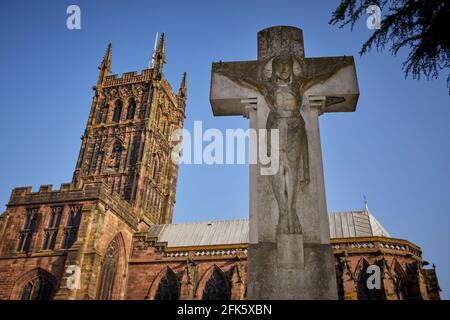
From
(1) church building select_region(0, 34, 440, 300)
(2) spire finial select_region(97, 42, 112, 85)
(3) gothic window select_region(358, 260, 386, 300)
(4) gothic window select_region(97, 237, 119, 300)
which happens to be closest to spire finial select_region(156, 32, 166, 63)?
(2) spire finial select_region(97, 42, 112, 85)

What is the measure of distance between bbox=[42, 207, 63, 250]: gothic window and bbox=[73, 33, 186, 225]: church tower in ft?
29.9

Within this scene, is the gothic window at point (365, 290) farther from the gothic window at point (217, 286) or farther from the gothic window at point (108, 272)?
the gothic window at point (108, 272)

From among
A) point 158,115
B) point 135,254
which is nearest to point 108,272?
point 135,254

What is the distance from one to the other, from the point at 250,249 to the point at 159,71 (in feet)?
143

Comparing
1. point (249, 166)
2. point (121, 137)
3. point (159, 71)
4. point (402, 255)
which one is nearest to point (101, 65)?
point (159, 71)

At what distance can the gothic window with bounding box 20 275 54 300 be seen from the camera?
23.2 m

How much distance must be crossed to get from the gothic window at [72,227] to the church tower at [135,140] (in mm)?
9079

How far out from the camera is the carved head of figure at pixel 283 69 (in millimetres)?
4129

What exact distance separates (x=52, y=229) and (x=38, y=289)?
12.8 feet

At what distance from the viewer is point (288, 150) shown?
3.85m

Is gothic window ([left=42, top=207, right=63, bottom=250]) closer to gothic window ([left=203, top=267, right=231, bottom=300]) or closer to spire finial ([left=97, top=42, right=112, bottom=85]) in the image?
gothic window ([left=203, top=267, right=231, bottom=300])

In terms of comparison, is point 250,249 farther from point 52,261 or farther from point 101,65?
point 101,65

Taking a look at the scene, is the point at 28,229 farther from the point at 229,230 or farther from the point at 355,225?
the point at 355,225
